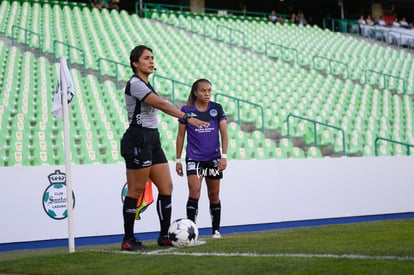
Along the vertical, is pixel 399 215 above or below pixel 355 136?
below

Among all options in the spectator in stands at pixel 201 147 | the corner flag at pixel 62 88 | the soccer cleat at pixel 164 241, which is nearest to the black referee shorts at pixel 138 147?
the soccer cleat at pixel 164 241

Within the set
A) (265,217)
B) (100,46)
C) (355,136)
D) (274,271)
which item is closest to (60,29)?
(100,46)

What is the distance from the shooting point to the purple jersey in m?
8.09

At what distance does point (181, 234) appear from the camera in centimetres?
678

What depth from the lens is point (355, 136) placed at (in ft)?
54.3

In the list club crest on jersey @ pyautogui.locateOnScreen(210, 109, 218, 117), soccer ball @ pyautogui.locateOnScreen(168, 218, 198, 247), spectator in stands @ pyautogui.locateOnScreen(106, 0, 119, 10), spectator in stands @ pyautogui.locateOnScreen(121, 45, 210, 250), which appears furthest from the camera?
spectator in stands @ pyautogui.locateOnScreen(106, 0, 119, 10)

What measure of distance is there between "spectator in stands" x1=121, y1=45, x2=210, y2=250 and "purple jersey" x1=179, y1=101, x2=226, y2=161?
3.81 feet

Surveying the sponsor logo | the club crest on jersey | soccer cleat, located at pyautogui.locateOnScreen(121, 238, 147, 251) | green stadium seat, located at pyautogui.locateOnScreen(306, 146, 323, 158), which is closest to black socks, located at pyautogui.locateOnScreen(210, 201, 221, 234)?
the club crest on jersey

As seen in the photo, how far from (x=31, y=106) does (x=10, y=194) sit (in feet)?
16.2

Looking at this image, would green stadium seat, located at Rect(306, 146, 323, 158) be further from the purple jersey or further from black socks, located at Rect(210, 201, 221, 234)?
the purple jersey

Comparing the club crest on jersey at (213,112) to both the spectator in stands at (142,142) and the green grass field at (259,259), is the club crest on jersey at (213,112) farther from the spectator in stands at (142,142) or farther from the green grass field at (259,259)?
the green grass field at (259,259)

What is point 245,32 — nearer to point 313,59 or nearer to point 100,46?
point 313,59

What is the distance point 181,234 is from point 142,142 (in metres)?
0.95

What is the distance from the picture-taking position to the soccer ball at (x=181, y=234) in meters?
6.79
